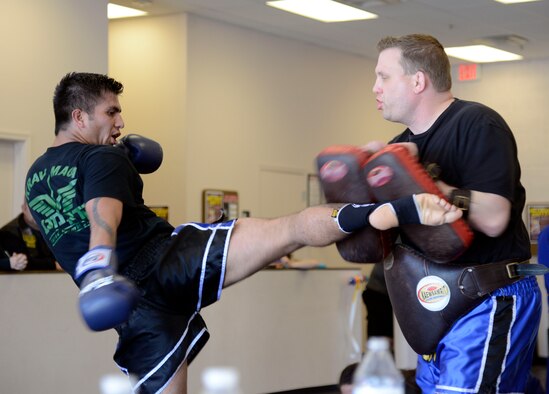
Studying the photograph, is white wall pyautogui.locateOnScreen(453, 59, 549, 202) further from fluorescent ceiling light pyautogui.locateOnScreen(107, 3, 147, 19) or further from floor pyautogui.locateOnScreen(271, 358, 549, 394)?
fluorescent ceiling light pyautogui.locateOnScreen(107, 3, 147, 19)

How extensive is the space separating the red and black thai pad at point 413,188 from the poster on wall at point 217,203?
22.1ft

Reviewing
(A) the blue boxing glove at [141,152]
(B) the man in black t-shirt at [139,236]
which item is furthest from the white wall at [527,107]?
(B) the man in black t-shirt at [139,236]

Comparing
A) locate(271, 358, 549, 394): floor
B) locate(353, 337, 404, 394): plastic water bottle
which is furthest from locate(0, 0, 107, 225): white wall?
locate(353, 337, 404, 394): plastic water bottle

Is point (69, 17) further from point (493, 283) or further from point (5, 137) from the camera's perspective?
point (493, 283)

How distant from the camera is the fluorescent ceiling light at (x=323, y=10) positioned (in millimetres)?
9141

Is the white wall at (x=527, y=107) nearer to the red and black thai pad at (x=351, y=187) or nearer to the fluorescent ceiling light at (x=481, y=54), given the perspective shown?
the fluorescent ceiling light at (x=481, y=54)

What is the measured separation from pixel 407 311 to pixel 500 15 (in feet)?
23.1

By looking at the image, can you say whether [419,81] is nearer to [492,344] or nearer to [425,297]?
[425,297]

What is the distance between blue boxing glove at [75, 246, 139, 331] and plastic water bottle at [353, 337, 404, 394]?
95 cm

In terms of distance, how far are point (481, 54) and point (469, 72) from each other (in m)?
0.55

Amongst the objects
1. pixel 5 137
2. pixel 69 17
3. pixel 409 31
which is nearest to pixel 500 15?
pixel 409 31

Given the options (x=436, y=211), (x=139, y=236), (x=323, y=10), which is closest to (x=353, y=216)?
(x=436, y=211)

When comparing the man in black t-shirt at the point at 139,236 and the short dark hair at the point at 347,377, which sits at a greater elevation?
the man in black t-shirt at the point at 139,236

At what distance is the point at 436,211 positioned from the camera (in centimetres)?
267
